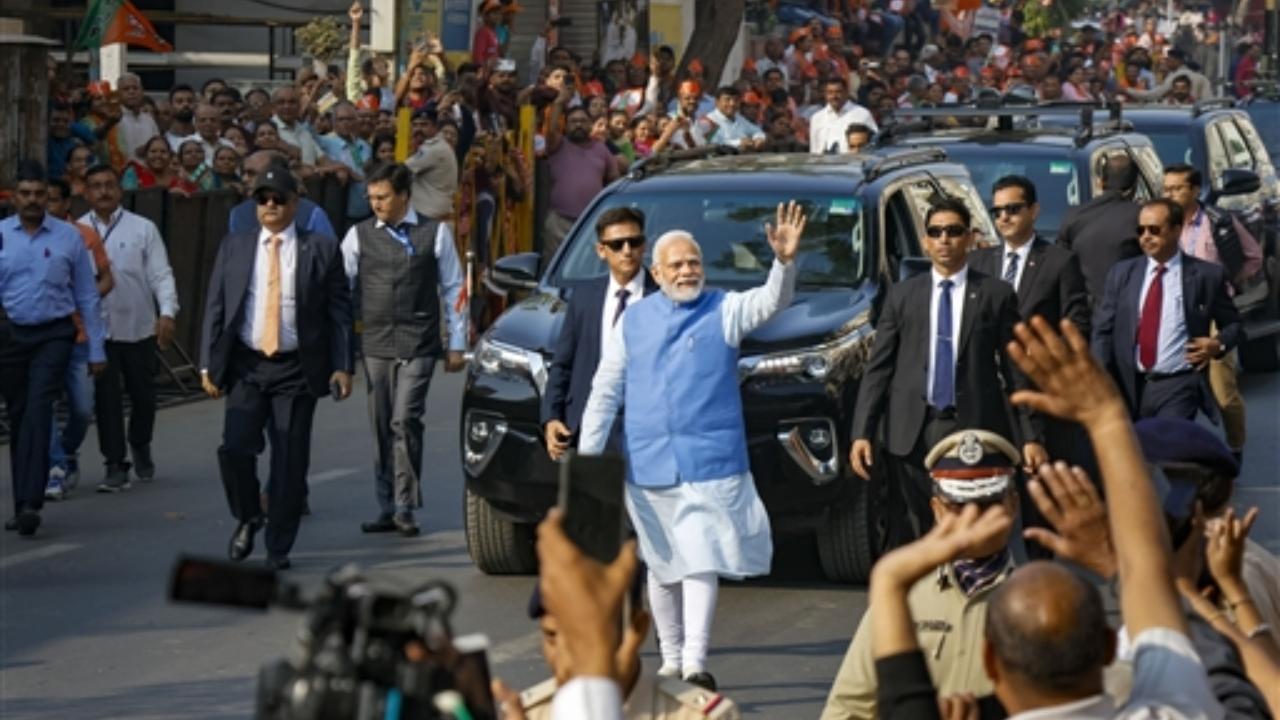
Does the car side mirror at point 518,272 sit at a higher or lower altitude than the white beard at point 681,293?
lower

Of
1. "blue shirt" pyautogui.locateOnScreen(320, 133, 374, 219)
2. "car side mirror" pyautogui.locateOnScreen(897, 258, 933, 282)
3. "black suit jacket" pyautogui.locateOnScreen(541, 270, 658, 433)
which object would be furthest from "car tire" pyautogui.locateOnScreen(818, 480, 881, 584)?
"blue shirt" pyautogui.locateOnScreen(320, 133, 374, 219)

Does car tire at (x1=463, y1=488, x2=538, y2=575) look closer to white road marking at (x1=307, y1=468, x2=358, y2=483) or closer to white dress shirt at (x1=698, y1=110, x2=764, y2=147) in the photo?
white road marking at (x1=307, y1=468, x2=358, y2=483)

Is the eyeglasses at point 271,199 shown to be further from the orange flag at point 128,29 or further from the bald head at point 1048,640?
the orange flag at point 128,29

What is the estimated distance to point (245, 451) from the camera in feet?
40.0

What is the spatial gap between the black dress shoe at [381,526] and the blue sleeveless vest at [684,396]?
3.81 metres

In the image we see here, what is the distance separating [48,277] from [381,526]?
2071 millimetres

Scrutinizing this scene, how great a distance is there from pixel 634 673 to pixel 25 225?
29.1 ft

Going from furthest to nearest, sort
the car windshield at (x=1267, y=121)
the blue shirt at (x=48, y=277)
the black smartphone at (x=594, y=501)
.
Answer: the car windshield at (x=1267, y=121) → the blue shirt at (x=48, y=277) → the black smartphone at (x=594, y=501)

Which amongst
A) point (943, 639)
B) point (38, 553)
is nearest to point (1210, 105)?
point (38, 553)

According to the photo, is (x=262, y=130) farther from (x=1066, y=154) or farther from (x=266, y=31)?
(x=266, y=31)

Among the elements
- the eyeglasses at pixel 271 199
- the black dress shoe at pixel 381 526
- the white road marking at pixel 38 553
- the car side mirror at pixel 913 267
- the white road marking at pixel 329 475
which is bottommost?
the white road marking at pixel 329 475

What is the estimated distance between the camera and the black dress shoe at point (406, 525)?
1278cm

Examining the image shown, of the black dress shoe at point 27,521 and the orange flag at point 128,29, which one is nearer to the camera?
the black dress shoe at point 27,521

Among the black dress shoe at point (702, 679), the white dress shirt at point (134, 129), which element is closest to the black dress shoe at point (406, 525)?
the black dress shoe at point (702, 679)
